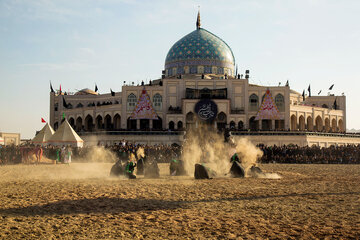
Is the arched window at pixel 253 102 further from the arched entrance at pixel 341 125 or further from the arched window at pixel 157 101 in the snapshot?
the arched entrance at pixel 341 125

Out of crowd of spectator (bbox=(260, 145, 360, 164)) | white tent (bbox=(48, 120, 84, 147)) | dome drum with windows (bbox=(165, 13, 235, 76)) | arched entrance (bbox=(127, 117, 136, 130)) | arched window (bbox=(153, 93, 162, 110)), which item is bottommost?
crowd of spectator (bbox=(260, 145, 360, 164))

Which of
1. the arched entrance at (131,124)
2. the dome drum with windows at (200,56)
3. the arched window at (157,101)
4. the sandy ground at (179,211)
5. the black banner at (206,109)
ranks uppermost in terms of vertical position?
the dome drum with windows at (200,56)

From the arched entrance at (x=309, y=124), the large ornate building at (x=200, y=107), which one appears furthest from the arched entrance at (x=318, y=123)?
the arched entrance at (x=309, y=124)

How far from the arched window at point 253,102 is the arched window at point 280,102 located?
9.04 ft

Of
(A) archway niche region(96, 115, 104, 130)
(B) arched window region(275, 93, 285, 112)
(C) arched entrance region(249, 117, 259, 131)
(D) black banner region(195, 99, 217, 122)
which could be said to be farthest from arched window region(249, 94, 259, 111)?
(A) archway niche region(96, 115, 104, 130)

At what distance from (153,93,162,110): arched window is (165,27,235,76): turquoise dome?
1026 centimetres

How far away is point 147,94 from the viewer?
5459 centimetres

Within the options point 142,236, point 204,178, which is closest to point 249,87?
point 204,178

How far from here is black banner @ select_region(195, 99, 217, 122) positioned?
54.0 meters

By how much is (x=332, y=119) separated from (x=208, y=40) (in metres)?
23.4

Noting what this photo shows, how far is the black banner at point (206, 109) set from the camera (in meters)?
54.0

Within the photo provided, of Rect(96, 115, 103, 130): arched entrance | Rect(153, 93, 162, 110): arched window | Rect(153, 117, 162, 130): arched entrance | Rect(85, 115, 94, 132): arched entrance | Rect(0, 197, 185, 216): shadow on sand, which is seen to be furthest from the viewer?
Rect(96, 115, 103, 130): arched entrance

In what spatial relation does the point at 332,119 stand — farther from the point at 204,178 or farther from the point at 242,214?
the point at 242,214

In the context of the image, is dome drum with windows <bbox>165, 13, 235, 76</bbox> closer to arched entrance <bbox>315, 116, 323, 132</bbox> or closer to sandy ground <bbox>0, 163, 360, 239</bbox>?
arched entrance <bbox>315, 116, 323, 132</bbox>
